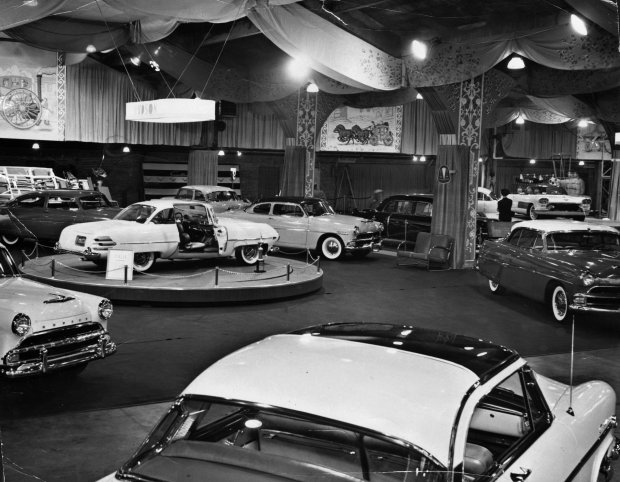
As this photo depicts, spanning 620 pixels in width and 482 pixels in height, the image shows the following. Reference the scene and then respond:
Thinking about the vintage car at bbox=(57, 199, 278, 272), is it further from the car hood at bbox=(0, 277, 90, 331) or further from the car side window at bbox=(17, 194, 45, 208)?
the car hood at bbox=(0, 277, 90, 331)

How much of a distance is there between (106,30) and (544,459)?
1684cm

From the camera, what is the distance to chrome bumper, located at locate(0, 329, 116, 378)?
7109 millimetres

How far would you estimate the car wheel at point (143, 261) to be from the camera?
14.1 metres

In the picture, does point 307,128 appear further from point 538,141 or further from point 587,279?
point 538,141

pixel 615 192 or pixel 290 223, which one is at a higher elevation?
pixel 615 192

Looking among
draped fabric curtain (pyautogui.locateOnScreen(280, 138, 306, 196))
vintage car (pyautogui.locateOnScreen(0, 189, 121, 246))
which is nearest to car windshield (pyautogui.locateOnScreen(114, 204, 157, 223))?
vintage car (pyautogui.locateOnScreen(0, 189, 121, 246))

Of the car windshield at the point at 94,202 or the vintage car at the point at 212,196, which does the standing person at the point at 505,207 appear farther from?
the car windshield at the point at 94,202

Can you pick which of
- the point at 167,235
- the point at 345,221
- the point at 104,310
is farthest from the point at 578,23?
the point at 104,310

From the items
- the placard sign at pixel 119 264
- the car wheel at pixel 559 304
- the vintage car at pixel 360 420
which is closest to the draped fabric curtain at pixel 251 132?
the placard sign at pixel 119 264

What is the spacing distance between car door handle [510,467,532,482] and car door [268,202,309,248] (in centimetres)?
1547

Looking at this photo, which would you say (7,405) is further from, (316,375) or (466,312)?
(466,312)

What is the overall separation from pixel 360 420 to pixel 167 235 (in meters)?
11.3

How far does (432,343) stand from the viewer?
4.22m

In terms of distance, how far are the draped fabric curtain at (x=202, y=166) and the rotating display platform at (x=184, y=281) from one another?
11.8 m
